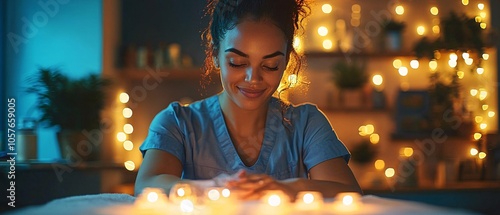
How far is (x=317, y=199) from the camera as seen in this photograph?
1050mm

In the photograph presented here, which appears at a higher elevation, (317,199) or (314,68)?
(314,68)

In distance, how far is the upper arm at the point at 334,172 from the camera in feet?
5.13

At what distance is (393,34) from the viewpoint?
4512 millimetres

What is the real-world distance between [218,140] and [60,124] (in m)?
1.74

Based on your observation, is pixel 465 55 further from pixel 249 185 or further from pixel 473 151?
pixel 249 185

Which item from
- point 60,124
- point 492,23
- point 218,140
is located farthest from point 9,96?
point 492,23

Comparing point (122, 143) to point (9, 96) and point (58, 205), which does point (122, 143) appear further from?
point (58, 205)

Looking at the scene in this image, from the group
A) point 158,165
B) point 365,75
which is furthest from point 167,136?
point 365,75

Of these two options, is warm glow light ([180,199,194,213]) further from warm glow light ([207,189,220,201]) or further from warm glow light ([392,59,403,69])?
warm glow light ([392,59,403,69])

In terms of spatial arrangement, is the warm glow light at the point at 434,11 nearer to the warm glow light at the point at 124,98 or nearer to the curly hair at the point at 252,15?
the warm glow light at the point at 124,98

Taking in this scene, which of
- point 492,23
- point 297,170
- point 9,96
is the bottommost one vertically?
point 297,170

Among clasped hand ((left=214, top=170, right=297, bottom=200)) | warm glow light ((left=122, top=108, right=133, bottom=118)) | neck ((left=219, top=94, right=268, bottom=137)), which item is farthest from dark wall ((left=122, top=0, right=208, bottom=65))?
clasped hand ((left=214, top=170, right=297, bottom=200))

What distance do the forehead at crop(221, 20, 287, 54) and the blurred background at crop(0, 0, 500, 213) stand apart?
2177 millimetres

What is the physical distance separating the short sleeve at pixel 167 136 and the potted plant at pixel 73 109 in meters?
1.58
